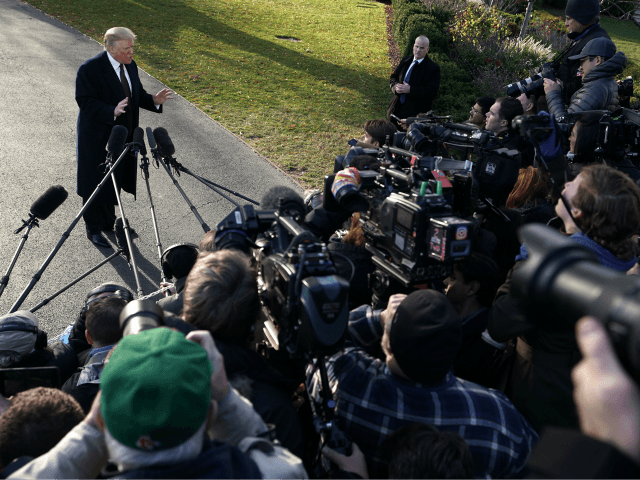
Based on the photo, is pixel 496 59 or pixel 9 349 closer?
pixel 9 349

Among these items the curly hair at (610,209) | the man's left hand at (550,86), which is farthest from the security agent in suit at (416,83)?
the curly hair at (610,209)

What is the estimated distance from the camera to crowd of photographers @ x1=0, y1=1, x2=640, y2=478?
1.29 meters

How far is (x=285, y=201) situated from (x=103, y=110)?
12.0 feet

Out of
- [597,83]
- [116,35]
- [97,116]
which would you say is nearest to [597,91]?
[597,83]

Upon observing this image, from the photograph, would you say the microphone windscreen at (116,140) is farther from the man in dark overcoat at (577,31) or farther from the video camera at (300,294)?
the man in dark overcoat at (577,31)

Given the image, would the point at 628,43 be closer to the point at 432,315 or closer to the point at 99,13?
the point at 99,13

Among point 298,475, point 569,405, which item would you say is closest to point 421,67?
point 569,405

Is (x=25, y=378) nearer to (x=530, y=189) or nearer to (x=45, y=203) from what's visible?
(x=45, y=203)

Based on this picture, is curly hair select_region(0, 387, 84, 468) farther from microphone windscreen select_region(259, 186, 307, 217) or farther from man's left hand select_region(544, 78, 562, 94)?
man's left hand select_region(544, 78, 562, 94)

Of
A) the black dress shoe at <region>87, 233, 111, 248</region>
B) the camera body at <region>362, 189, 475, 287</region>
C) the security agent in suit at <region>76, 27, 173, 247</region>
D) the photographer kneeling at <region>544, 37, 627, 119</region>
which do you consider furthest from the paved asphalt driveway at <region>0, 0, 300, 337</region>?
the photographer kneeling at <region>544, 37, 627, 119</region>

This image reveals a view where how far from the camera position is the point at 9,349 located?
2.68 meters

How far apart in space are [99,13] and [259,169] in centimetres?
1007

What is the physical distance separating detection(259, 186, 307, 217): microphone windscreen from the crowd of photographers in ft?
0.06

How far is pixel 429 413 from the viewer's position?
1992 mm
